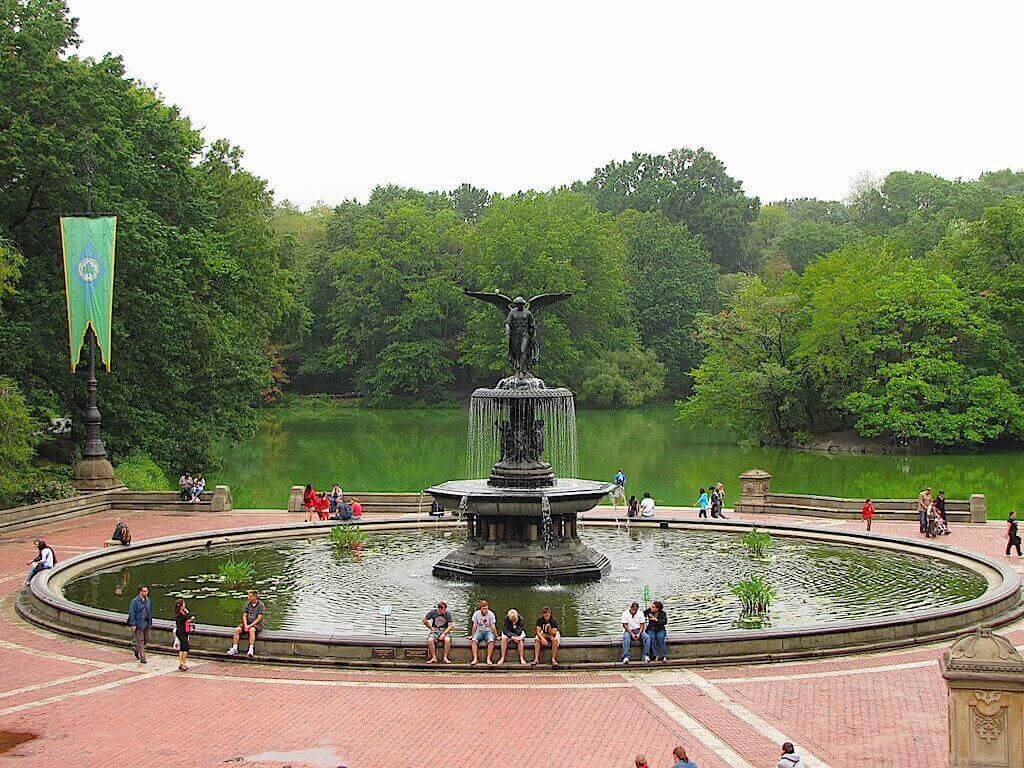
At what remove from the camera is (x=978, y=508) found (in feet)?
119

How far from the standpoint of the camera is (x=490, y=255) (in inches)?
3782

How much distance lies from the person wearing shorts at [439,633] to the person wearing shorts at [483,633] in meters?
0.39

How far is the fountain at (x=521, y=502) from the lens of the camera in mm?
26766

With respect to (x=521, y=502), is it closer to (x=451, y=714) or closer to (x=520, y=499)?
(x=520, y=499)

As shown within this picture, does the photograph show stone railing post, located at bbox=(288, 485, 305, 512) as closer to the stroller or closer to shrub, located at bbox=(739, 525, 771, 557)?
shrub, located at bbox=(739, 525, 771, 557)

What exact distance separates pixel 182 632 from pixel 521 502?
846 centimetres

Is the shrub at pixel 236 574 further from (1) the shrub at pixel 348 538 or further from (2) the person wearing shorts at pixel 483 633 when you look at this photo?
(2) the person wearing shorts at pixel 483 633

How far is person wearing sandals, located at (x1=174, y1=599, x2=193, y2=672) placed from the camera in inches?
789

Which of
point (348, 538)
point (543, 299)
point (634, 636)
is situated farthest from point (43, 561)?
point (634, 636)

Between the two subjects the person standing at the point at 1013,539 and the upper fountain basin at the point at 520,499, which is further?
the person standing at the point at 1013,539

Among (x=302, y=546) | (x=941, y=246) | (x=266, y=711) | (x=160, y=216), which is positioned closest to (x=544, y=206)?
(x=941, y=246)

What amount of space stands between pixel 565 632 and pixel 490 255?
7521 cm

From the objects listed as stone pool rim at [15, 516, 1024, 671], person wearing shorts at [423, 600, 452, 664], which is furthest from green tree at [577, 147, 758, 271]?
person wearing shorts at [423, 600, 452, 664]

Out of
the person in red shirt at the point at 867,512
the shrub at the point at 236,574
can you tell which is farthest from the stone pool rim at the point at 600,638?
the person in red shirt at the point at 867,512
